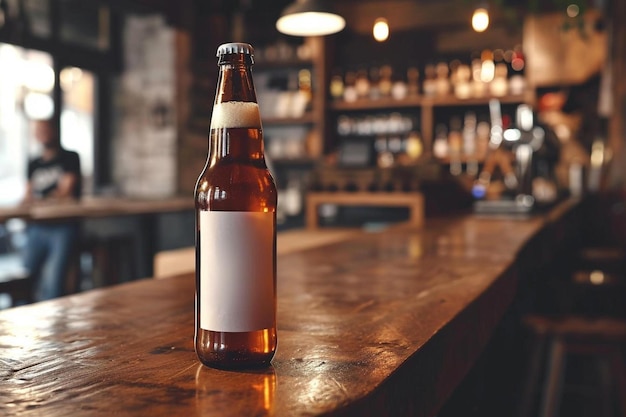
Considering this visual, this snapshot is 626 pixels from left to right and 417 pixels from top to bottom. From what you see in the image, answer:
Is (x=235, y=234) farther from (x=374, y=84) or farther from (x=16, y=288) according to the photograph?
(x=374, y=84)

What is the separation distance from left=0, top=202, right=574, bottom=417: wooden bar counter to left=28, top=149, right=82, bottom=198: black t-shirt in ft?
11.2

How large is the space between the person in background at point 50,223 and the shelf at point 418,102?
244cm

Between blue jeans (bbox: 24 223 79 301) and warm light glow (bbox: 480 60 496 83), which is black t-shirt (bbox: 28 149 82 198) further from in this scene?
warm light glow (bbox: 480 60 496 83)

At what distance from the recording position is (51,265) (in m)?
4.03

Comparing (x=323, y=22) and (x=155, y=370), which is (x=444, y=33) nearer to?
(x=323, y=22)

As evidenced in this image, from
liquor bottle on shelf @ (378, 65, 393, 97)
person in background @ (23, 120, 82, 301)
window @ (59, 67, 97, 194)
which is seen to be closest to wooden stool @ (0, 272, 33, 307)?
person in background @ (23, 120, 82, 301)

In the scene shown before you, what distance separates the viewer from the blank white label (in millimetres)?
642

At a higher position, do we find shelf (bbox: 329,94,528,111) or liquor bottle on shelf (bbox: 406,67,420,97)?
liquor bottle on shelf (bbox: 406,67,420,97)

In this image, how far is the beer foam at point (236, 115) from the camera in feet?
2.20

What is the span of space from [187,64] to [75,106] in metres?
1.07

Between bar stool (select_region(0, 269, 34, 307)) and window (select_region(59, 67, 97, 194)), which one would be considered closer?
bar stool (select_region(0, 269, 34, 307))

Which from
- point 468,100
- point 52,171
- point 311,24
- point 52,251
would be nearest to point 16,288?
A: point 52,251

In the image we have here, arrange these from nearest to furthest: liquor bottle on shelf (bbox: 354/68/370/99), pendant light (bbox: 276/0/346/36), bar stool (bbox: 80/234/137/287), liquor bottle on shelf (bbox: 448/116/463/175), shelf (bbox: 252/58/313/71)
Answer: pendant light (bbox: 276/0/346/36) → bar stool (bbox: 80/234/137/287) → liquor bottle on shelf (bbox: 448/116/463/175) → liquor bottle on shelf (bbox: 354/68/370/99) → shelf (bbox: 252/58/313/71)

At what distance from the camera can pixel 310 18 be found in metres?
2.94
